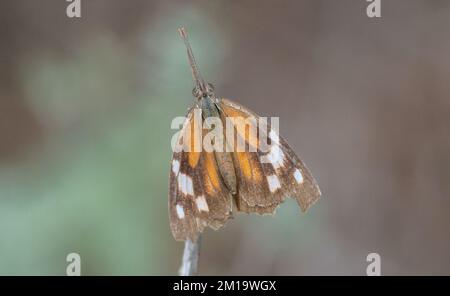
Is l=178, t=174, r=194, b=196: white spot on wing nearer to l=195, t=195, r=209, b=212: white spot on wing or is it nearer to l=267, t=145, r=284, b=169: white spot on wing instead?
l=195, t=195, r=209, b=212: white spot on wing

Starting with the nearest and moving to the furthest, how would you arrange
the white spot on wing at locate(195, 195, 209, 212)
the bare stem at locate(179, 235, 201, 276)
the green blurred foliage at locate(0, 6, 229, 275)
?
the bare stem at locate(179, 235, 201, 276) < the white spot on wing at locate(195, 195, 209, 212) < the green blurred foliage at locate(0, 6, 229, 275)

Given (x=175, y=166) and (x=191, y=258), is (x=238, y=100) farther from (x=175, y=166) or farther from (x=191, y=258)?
(x=191, y=258)

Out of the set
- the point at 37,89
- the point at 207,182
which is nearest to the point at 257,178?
the point at 207,182

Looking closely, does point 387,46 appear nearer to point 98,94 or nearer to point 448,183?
point 448,183

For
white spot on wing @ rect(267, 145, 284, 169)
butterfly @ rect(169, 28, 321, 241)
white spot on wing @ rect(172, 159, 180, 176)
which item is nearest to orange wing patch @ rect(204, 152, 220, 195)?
butterfly @ rect(169, 28, 321, 241)

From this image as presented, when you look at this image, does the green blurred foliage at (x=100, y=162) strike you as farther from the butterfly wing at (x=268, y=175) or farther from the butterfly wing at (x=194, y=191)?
the butterfly wing at (x=268, y=175)

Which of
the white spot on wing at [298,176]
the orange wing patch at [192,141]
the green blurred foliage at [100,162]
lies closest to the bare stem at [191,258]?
the orange wing patch at [192,141]

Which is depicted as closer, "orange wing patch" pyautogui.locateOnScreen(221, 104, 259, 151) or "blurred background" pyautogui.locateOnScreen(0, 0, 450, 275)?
"orange wing patch" pyautogui.locateOnScreen(221, 104, 259, 151)
